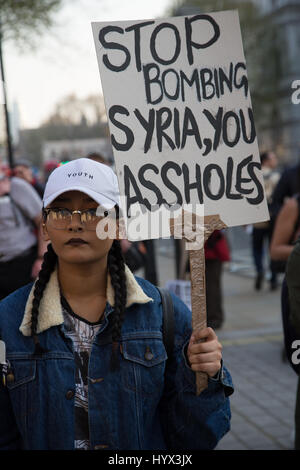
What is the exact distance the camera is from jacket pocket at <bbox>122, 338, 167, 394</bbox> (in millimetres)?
2154

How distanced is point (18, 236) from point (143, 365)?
403cm

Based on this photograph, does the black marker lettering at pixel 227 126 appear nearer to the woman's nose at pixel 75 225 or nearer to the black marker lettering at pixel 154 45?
the black marker lettering at pixel 154 45

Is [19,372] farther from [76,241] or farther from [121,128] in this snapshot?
[121,128]

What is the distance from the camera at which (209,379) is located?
2.13 metres

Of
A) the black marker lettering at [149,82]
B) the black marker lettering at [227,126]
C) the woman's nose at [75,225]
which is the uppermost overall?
the black marker lettering at [149,82]

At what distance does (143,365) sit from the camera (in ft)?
7.10

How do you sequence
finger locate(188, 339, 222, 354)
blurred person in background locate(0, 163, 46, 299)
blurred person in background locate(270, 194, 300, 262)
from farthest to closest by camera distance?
1. blurred person in background locate(0, 163, 46, 299)
2. blurred person in background locate(270, 194, 300, 262)
3. finger locate(188, 339, 222, 354)

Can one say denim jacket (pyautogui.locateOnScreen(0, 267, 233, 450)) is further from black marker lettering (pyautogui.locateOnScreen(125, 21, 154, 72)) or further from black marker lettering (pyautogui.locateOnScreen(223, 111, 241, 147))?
black marker lettering (pyautogui.locateOnScreen(125, 21, 154, 72))

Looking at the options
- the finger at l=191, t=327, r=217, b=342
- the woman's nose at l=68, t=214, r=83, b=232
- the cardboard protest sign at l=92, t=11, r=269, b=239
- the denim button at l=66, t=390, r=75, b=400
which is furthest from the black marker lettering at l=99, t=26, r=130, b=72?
the denim button at l=66, t=390, r=75, b=400

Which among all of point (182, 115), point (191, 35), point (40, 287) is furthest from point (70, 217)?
point (191, 35)

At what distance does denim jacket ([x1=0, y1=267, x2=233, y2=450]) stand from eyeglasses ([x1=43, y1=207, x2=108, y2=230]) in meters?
0.22

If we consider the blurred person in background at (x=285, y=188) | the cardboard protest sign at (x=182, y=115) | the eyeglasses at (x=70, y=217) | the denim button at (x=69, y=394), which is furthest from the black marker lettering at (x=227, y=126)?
the blurred person in background at (x=285, y=188)

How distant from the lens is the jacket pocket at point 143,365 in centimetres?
215
